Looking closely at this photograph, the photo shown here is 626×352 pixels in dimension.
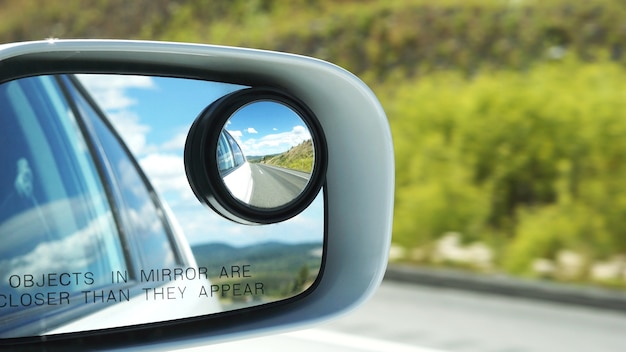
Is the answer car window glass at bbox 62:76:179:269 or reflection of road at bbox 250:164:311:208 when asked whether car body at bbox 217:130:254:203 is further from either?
car window glass at bbox 62:76:179:269

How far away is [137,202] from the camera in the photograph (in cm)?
167

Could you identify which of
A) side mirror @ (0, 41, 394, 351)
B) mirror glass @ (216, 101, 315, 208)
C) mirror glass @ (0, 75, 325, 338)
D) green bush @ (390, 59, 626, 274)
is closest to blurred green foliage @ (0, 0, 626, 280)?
green bush @ (390, 59, 626, 274)

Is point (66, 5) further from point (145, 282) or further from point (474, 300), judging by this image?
point (145, 282)

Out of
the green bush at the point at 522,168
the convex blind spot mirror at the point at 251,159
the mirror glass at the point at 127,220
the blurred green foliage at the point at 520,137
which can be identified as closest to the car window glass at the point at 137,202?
the mirror glass at the point at 127,220

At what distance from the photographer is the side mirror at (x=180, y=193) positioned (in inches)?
52.1

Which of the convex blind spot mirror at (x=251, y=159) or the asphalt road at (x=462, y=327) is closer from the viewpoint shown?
the convex blind spot mirror at (x=251, y=159)

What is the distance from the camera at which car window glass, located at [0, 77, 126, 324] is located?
1299 millimetres

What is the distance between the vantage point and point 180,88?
4.80 feet

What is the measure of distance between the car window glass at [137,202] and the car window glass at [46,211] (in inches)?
1.6

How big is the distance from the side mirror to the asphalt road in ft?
10.3

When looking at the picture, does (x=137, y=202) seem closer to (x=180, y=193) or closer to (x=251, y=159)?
(x=180, y=193)

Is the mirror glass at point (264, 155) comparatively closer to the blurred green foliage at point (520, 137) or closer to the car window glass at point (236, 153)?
the car window glass at point (236, 153)

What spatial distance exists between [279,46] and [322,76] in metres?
18.2

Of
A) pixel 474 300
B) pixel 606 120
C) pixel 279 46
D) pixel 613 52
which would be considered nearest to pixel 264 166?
pixel 474 300
